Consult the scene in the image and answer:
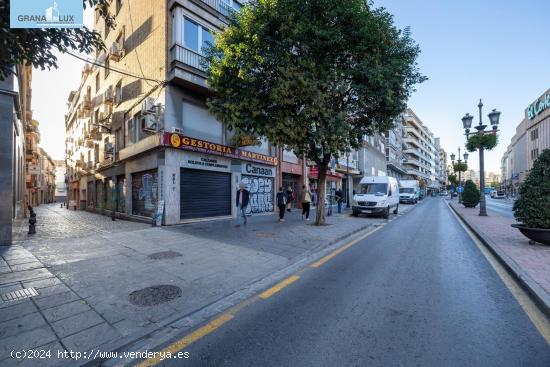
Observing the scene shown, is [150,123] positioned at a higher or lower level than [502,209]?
higher

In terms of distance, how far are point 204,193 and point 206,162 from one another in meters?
1.55

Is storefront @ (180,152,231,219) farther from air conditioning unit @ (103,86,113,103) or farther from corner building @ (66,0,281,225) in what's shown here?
air conditioning unit @ (103,86,113,103)

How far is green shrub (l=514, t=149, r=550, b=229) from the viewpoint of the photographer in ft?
23.3

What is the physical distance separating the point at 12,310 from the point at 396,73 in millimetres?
11519

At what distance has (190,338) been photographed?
301 centimetres

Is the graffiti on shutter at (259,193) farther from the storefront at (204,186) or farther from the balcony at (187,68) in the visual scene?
the balcony at (187,68)

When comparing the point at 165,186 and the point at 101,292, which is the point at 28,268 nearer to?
the point at 101,292

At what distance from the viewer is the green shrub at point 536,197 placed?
7103 millimetres

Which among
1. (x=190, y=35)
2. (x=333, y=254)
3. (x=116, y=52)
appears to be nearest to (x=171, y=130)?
(x=190, y=35)

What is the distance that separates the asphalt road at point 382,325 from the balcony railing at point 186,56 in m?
10.9

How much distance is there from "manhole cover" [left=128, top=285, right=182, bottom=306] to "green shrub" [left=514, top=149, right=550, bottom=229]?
892cm

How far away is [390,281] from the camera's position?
4.82 m

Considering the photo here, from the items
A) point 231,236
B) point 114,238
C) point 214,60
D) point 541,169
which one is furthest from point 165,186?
point 541,169

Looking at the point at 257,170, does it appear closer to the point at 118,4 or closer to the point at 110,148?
the point at 110,148
